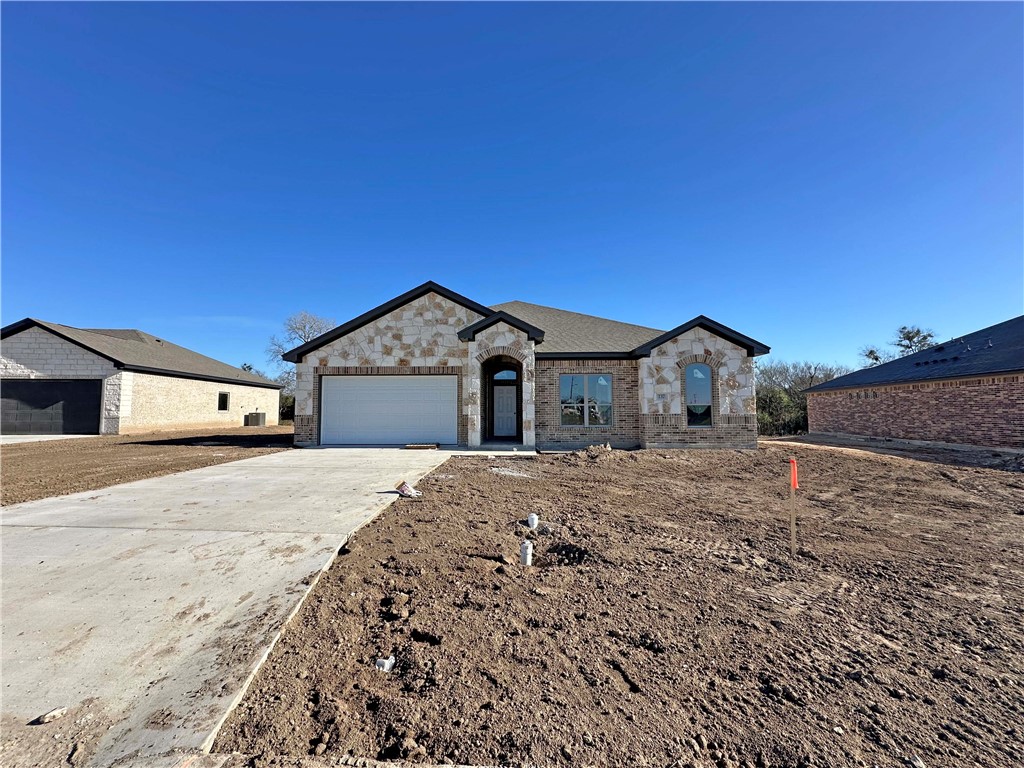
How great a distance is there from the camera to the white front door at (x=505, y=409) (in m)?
18.6

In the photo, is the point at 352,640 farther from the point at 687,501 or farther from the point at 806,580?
the point at 687,501

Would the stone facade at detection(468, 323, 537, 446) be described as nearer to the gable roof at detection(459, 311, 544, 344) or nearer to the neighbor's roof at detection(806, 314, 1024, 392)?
the gable roof at detection(459, 311, 544, 344)

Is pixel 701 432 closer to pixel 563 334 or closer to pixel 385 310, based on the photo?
pixel 563 334

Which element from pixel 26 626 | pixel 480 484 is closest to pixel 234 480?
pixel 480 484

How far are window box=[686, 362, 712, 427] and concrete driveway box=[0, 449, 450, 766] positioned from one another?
35.7ft

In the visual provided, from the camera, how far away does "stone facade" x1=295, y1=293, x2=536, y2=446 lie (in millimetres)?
15094

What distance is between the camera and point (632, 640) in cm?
312

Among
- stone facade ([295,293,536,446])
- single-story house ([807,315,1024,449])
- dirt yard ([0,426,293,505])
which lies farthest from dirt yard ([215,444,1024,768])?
single-story house ([807,315,1024,449])

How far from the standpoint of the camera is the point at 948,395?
16.8 m

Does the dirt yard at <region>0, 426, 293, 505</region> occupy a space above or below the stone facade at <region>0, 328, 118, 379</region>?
below

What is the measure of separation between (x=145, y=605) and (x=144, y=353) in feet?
85.8

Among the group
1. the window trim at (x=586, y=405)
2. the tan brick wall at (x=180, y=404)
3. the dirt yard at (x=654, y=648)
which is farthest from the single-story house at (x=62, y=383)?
the dirt yard at (x=654, y=648)

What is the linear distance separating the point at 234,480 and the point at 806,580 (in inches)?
363

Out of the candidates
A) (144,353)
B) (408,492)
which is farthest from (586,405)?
(144,353)
